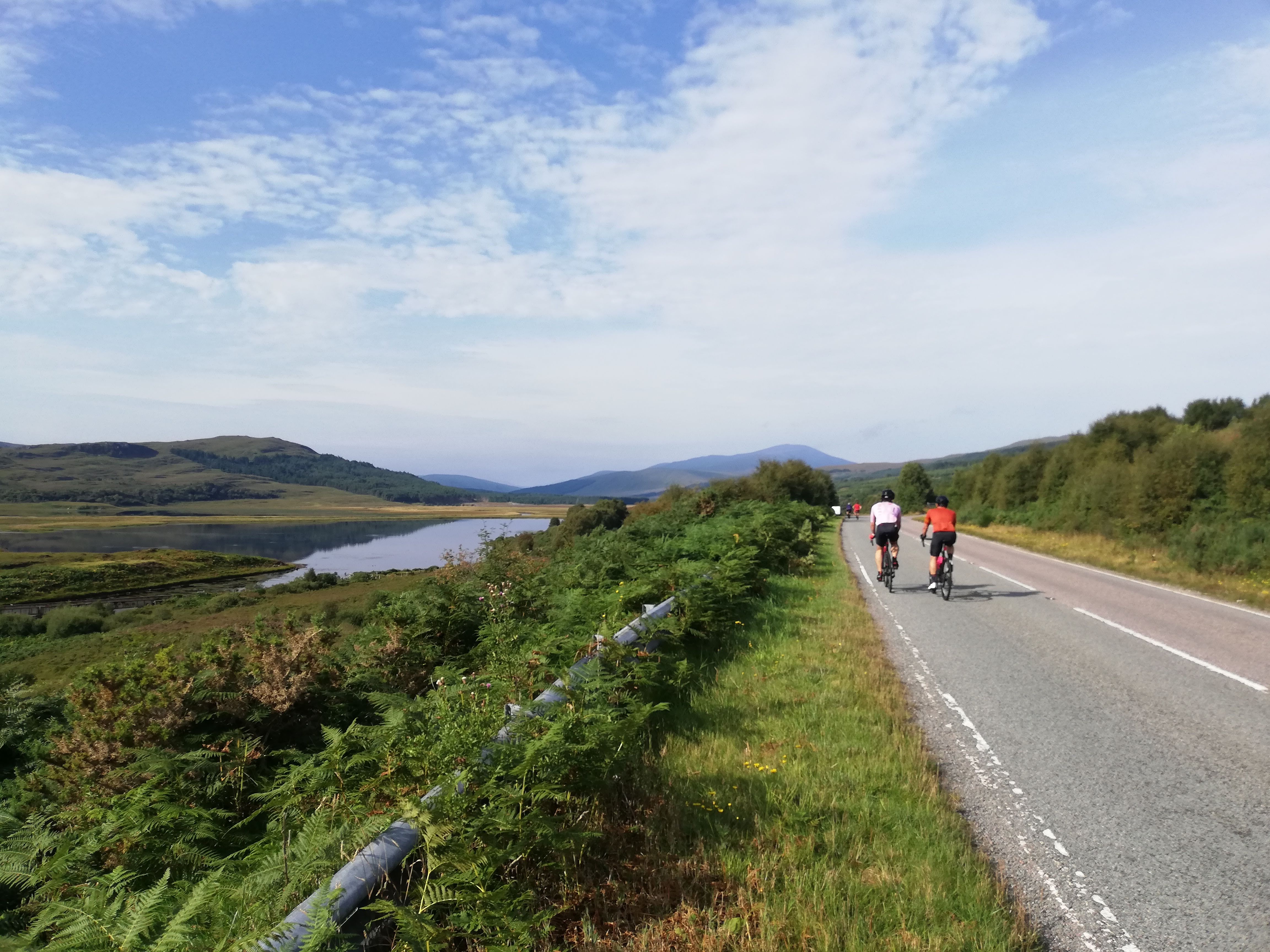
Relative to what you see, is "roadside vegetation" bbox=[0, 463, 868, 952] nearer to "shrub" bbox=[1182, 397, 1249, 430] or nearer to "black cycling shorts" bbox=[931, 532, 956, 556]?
"black cycling shorts" bbox=[931, 532, 956, 556]

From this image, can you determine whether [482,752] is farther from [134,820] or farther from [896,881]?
[896,881]

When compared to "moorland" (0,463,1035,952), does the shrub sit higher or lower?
higher

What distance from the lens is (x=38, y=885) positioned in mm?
3805

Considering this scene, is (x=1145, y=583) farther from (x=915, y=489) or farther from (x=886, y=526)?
(x=915, y=489)

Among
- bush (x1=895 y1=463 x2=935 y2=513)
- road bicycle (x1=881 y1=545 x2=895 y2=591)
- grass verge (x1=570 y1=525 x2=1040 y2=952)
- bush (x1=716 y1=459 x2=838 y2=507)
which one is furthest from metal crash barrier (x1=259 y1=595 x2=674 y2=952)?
bush (x1=895 y1=463 x2=935 y2=513)

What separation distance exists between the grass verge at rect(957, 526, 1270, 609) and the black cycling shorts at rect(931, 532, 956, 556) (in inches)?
240

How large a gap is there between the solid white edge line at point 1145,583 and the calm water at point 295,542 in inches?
2172

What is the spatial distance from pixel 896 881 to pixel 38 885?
481 centimetres

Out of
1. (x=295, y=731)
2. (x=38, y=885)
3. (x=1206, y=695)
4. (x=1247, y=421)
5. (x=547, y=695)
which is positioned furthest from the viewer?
(x=1247, y=421)

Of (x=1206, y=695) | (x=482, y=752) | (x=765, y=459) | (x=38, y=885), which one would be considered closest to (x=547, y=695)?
(x=482, y=752)

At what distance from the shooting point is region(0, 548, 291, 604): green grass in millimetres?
67062

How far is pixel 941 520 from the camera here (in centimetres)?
1406

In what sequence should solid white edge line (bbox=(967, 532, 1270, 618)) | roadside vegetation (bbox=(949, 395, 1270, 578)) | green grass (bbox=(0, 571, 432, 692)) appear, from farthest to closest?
roadside vegetation (bbox=(949, 395, 1270, 578)) → green grass (bbox=(0, 571, 432, 692)) → solid white edge line (bbox=(967, 532, 1270, 618))

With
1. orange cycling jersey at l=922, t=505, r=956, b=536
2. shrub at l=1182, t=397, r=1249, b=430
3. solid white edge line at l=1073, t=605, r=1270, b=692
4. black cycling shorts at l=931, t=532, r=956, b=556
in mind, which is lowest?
solid white edge line at l=1073, t=605, r=1270, b=692
